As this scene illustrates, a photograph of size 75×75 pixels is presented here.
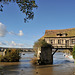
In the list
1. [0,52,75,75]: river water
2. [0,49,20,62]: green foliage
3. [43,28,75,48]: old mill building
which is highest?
[43,28,75,48]: old mill building

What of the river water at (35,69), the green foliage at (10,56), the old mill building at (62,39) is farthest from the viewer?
the green foliage at (10,56)

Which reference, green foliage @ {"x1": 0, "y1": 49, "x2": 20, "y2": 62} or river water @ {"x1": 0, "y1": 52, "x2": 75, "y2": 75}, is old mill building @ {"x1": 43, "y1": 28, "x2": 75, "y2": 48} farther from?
green foliage @ {"x1": 0, "y1": 49, "x2": 20, "y2": 62}

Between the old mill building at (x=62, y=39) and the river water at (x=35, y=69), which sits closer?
the river water at (x=35, y=69)

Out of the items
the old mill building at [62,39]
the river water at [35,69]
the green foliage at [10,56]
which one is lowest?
the river water at [35,69]

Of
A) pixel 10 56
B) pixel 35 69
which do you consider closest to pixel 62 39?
pixel 35 69

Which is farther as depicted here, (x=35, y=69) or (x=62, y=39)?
(x=62, y=39)

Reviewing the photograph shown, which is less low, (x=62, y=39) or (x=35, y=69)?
(x=62, y=39)

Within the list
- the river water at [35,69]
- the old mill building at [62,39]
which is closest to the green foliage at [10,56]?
the river water at [35,69]

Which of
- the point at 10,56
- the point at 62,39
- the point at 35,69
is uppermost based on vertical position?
the point at 62,39

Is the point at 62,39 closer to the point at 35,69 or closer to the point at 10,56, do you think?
the point at 35,69

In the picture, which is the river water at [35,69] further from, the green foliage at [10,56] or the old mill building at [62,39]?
the old mill building at [62,39]

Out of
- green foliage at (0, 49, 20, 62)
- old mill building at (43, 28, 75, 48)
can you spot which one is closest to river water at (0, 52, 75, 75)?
green foliage at (0, 49, 20, 62)

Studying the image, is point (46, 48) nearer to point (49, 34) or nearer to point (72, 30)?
point (49, 34)

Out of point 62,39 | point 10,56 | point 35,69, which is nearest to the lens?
point 35,69
